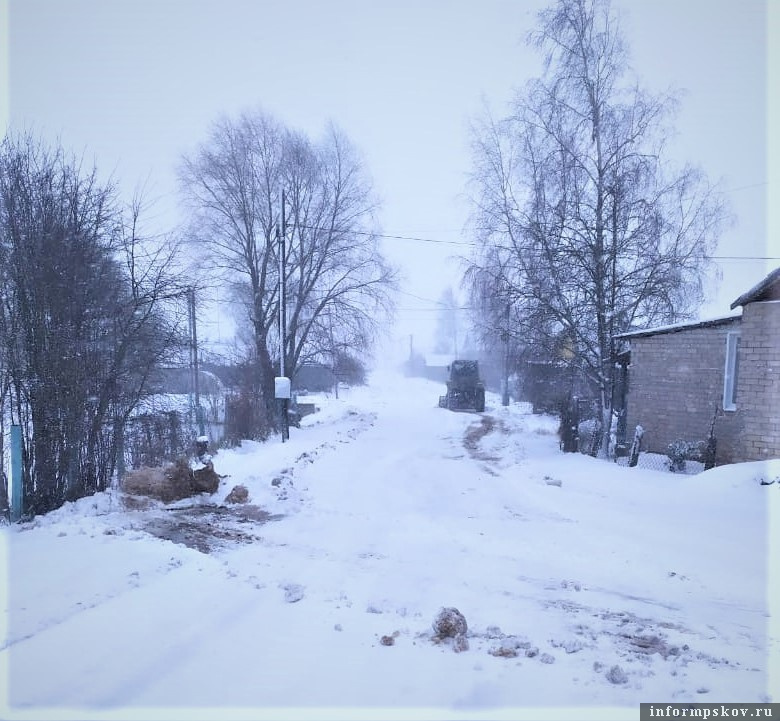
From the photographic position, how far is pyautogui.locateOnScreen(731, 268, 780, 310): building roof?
7.67m

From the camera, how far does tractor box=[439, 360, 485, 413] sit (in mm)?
25734

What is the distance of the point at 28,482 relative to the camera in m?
5.94

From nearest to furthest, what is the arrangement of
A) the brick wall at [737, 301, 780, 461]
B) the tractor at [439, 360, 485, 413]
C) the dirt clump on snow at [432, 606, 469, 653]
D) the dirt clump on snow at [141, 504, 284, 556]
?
the dirt clump on snow at [432, 606, 469, 653]
the dirt clump on snow at [141, 504, 284, 556]
the brick wall at [737, 301, 780, 461]
the tractor at [439, 360, 485, 413]

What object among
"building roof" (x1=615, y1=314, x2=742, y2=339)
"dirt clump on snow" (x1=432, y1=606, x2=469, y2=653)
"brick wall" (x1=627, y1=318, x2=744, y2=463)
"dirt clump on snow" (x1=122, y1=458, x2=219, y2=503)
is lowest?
"dirt clump on snow" (x1=122, y1=458, x2=219, y2=503)

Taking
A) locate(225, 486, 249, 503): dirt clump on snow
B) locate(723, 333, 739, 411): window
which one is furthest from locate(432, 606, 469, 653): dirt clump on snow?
locate(723, 333, 739, 411): window

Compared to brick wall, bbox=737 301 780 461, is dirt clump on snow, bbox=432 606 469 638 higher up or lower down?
lower down

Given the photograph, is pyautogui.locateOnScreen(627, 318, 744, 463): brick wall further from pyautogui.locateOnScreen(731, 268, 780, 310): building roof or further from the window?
pyautogui.locateOnScreen(731, 268, 780, 310): building roof

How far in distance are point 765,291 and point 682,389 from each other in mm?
3158

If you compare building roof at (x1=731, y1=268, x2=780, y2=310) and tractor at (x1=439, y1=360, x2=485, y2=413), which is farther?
tractor at (x1=439, y1=360, x2=485, y2=413)

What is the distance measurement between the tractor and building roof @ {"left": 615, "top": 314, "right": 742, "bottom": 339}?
14004 millimetres

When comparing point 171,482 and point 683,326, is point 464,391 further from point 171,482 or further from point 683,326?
point 171,482

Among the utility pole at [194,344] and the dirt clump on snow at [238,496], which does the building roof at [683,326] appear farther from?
the utility pole at [194,344]

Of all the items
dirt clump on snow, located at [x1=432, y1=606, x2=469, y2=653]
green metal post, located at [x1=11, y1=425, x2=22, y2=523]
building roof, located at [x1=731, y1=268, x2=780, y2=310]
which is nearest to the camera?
dirt clump on snow, located at [x1=432, y1=606, x2=469, y2=653]

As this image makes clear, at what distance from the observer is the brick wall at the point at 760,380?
26.1ft
